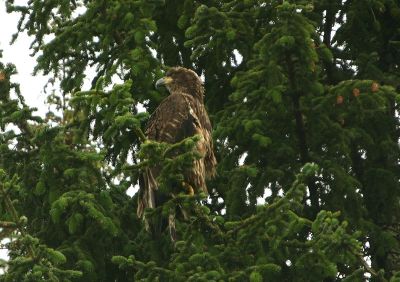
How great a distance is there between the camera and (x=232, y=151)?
862 centimetres

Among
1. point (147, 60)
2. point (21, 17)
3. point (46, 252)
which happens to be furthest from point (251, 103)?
point (21, 17)

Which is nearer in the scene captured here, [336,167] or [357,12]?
[336,167]

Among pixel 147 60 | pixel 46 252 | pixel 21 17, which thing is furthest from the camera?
pixel 21 17

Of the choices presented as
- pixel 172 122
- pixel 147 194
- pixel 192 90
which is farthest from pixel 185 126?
pixel 147 194

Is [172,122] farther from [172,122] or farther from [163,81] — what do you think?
[163,81]

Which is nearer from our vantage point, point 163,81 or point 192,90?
point 163,81

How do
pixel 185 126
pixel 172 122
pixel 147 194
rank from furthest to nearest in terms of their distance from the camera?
pixel 185 126, pixel 172 122, pixel 147 194

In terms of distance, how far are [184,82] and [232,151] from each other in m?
1.57

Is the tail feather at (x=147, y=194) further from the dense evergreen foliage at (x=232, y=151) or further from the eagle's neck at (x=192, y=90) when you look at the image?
the eagle's neck at (x=192, y=90)

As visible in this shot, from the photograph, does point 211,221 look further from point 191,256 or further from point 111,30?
point 111,30

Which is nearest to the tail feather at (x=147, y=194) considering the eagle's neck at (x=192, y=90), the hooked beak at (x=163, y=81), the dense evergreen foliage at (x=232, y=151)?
the dense evergreen foliage at (x=232, y=151)

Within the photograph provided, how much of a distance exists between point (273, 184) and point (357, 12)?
6.03ft

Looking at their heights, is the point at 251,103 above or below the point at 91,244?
above

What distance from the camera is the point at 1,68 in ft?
29.2
